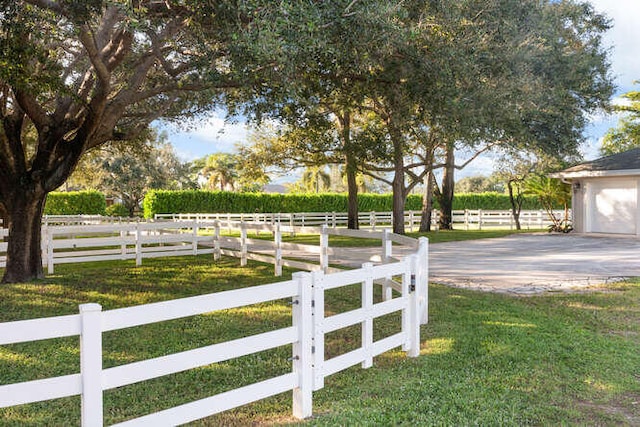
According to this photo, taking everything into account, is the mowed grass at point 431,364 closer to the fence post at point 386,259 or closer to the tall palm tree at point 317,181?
the fence post at point 386,259

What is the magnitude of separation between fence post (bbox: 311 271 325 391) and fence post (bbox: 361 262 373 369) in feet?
2.79

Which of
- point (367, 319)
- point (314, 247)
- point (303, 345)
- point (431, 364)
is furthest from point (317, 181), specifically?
point (303, 345)

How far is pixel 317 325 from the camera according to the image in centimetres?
443

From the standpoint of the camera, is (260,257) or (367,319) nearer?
(367,319)

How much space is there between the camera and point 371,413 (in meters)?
4.24

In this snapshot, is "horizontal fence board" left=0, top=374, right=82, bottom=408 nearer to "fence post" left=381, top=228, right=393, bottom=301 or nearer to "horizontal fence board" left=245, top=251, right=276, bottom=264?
"fence post" left=381, top=228, right=393, bottom=301

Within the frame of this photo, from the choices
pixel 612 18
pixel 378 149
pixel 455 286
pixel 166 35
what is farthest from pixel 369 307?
pixel 612 18

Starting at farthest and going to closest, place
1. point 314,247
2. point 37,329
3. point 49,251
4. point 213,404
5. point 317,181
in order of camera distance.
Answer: point 317,181
point 49,251
point 314,247
point 213,404
point 37,329

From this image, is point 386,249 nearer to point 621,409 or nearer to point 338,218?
point 621,409

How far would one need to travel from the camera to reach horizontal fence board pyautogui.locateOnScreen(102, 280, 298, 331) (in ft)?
10.9

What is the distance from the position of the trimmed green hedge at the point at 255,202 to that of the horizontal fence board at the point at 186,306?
32297 mm

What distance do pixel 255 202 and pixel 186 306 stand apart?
33.8 meters

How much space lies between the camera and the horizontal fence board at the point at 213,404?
3461 millimetres

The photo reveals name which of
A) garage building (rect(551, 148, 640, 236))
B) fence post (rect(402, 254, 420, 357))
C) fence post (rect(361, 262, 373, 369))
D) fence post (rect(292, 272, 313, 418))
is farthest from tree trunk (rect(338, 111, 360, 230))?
fence post (rect(292, 272, 313, 418))
